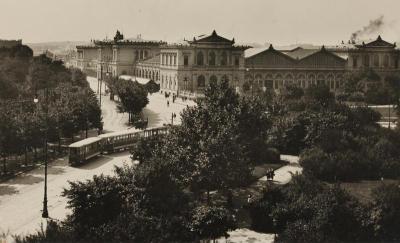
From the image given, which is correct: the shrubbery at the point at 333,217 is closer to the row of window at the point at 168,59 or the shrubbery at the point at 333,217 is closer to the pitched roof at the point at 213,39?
the pitched roof at the point at 213,39

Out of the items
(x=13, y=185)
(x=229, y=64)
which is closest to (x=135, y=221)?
(x=13, y=185)

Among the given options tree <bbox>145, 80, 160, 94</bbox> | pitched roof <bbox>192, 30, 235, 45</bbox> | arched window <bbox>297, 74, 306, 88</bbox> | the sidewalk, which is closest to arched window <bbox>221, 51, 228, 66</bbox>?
pitched roof <bbox>192, 30, 235, 45</bbox>

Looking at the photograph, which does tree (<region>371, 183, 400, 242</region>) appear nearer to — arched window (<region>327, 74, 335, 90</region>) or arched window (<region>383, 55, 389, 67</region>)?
arched window (<region>327, 74, 335, 90</region>)

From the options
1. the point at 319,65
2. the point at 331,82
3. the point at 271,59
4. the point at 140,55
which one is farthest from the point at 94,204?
the point at 140,55

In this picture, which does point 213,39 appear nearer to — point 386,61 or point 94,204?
point 386,61

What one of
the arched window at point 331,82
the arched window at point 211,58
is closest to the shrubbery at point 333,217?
the arched window at point 211,58

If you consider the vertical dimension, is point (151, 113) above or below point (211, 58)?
below

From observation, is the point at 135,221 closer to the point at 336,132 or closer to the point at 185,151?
the point at 185,151
